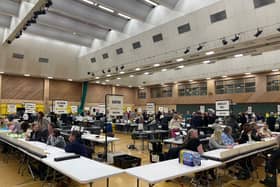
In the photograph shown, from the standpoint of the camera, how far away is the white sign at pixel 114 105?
5590 millimetres

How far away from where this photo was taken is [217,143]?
509 centimetres

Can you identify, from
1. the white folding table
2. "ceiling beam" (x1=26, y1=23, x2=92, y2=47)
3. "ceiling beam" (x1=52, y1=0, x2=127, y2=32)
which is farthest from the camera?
"ceiling beam" (x1=26, y1=23, x2=92, y2=47)

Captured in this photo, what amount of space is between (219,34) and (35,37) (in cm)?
1228

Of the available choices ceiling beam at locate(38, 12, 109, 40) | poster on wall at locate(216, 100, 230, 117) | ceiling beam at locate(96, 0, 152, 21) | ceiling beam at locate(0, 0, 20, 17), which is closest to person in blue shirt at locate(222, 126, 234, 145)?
poster on wall at locate(216, 100, 230, 117)

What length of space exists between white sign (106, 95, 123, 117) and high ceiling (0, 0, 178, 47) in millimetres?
5367

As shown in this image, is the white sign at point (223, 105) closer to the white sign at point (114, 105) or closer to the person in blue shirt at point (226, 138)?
the person in blue shirt at point (226, 138)

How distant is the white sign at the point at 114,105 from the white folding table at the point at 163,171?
8.20ft

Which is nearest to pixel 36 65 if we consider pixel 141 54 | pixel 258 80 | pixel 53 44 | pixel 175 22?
pixel 53 44

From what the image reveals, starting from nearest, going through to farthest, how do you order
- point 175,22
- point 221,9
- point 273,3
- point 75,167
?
point 75,167, point 273,3, point 221,9, point 175,22

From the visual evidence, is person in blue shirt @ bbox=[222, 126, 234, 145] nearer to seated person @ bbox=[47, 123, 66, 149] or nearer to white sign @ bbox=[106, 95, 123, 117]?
white sign @ bbox=[106, 95, 123, 117]

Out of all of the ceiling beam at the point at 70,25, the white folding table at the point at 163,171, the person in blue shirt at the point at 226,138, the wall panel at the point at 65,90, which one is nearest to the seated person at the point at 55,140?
the white folding table at the point at 163,171

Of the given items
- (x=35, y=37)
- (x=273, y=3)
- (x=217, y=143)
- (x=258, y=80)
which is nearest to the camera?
(x=217, y=143)

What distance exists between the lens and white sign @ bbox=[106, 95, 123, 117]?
559 centimetres

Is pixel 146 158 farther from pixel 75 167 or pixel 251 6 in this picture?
pixel 251 6
